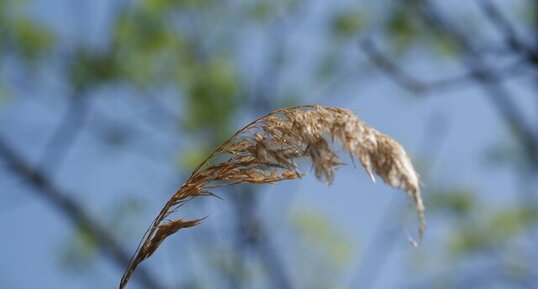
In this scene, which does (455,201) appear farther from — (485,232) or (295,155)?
(295,155)

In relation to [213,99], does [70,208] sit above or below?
below

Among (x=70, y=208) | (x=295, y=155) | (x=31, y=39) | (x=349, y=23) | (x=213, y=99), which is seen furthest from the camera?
(x=349, y=23)

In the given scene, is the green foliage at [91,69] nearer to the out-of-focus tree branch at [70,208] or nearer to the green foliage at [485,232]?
the out-of-focus tree branch at [70,208]

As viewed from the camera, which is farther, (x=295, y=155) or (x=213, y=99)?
(x=213, y=99)

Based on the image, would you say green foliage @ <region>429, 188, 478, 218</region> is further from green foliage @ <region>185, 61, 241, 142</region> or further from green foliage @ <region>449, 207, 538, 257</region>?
green foliage @ <region>185, 61, 241, 142</region>

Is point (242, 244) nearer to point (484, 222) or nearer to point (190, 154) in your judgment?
point (190, 154)

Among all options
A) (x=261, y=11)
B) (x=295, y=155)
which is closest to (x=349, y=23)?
(x=261, y=11)

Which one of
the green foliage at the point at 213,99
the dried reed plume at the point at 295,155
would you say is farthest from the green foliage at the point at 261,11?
the dried reed plume at the point at 295,155
